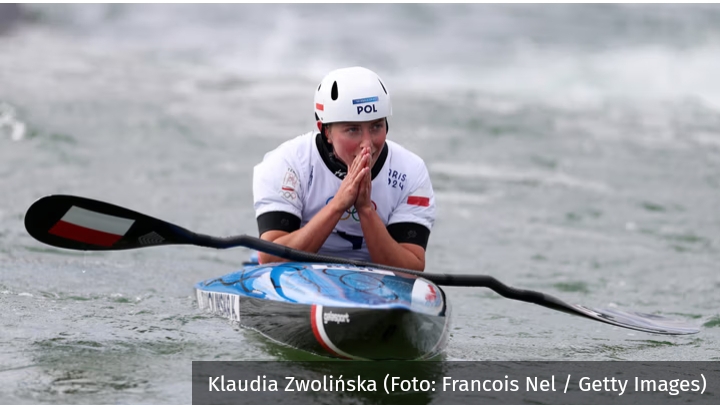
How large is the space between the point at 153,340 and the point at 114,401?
951mm

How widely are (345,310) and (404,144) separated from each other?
10008 millimetres

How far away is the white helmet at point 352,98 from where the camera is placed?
15.6 ft

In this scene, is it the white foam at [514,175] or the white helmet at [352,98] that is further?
the white foam at [514,175]

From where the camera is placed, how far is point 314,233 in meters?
4.84

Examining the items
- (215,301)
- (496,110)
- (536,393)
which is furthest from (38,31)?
(536,393)

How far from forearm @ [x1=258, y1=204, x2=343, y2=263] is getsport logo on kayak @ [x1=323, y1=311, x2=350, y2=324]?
0.62m

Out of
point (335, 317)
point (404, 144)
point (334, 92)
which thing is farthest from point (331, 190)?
point (404, 144)

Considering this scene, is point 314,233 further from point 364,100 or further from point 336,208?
point 364,100

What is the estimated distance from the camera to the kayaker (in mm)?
4781

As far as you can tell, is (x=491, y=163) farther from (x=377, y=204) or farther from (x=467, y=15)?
(x=467, y=15)

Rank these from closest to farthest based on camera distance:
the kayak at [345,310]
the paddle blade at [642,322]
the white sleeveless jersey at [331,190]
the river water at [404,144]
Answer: the kayak at [345,310]
the white sleeveless jersey at [331,190]
the river water at [404,144]
the paddle blade at [642,322]

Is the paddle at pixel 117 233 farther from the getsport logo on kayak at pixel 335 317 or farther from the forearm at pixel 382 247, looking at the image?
the getsport logo on kayak at pixel 335 317

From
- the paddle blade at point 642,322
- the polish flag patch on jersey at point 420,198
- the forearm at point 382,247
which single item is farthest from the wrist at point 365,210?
the paddle blade at point 642,322

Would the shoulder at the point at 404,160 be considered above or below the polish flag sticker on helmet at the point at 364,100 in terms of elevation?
below
